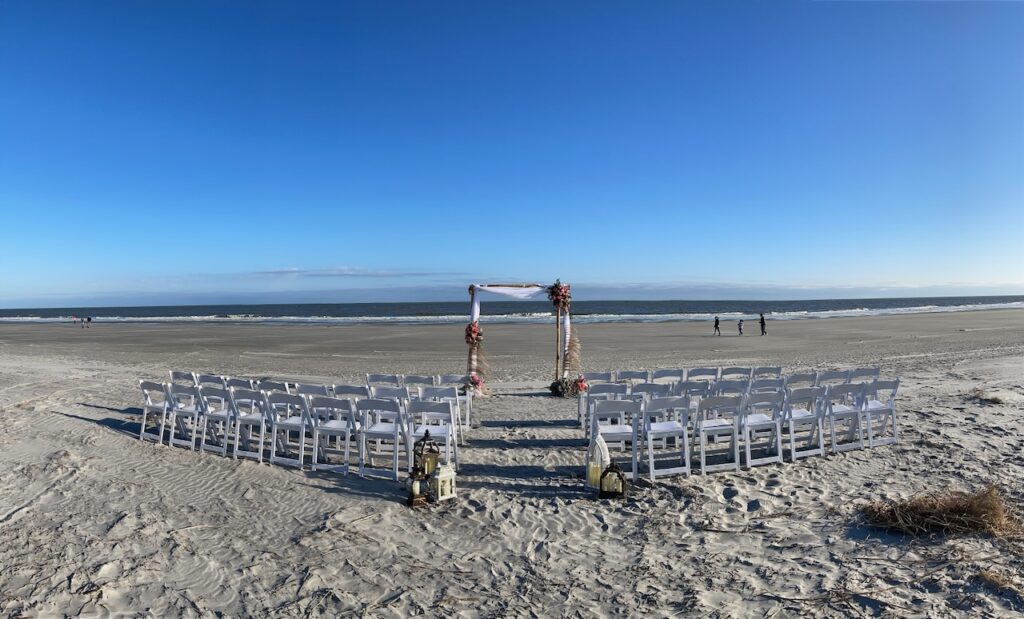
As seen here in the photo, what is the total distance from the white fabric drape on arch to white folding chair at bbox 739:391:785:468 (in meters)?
5.34

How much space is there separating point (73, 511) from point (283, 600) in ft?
9.78

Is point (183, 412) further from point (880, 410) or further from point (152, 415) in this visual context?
point (880, 410)

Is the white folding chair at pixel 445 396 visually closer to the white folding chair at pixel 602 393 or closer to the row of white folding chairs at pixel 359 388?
the row of white folding chairs at pixel 359 388

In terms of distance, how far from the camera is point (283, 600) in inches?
159

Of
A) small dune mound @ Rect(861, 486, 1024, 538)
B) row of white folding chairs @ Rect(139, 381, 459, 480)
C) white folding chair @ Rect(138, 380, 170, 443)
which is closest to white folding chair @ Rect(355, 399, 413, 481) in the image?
row of white folding chairs @ Rect(139, 381, 459, 480)

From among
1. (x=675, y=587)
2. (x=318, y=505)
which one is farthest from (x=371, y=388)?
(x=675, y=587)

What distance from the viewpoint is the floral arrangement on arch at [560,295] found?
12.7 metres

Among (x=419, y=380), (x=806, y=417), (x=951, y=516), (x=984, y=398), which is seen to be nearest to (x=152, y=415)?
(x=419, y=380)

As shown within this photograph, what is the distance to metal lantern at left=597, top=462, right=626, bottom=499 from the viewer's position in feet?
19.1

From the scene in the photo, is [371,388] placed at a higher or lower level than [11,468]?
higher

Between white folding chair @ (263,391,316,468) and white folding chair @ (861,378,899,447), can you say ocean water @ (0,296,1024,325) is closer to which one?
white folding chair @ (861,378,899,447)

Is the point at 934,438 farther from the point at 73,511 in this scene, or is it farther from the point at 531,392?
the point at 73,511

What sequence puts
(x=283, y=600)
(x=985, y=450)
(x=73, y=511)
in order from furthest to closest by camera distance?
(x=985, y=450)
(x=73, y=511)
(x=283, y=600)

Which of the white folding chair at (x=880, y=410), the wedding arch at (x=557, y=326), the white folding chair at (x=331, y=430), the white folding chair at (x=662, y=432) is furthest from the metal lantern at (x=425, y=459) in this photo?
the wedding arch at (x=557, y=326)
